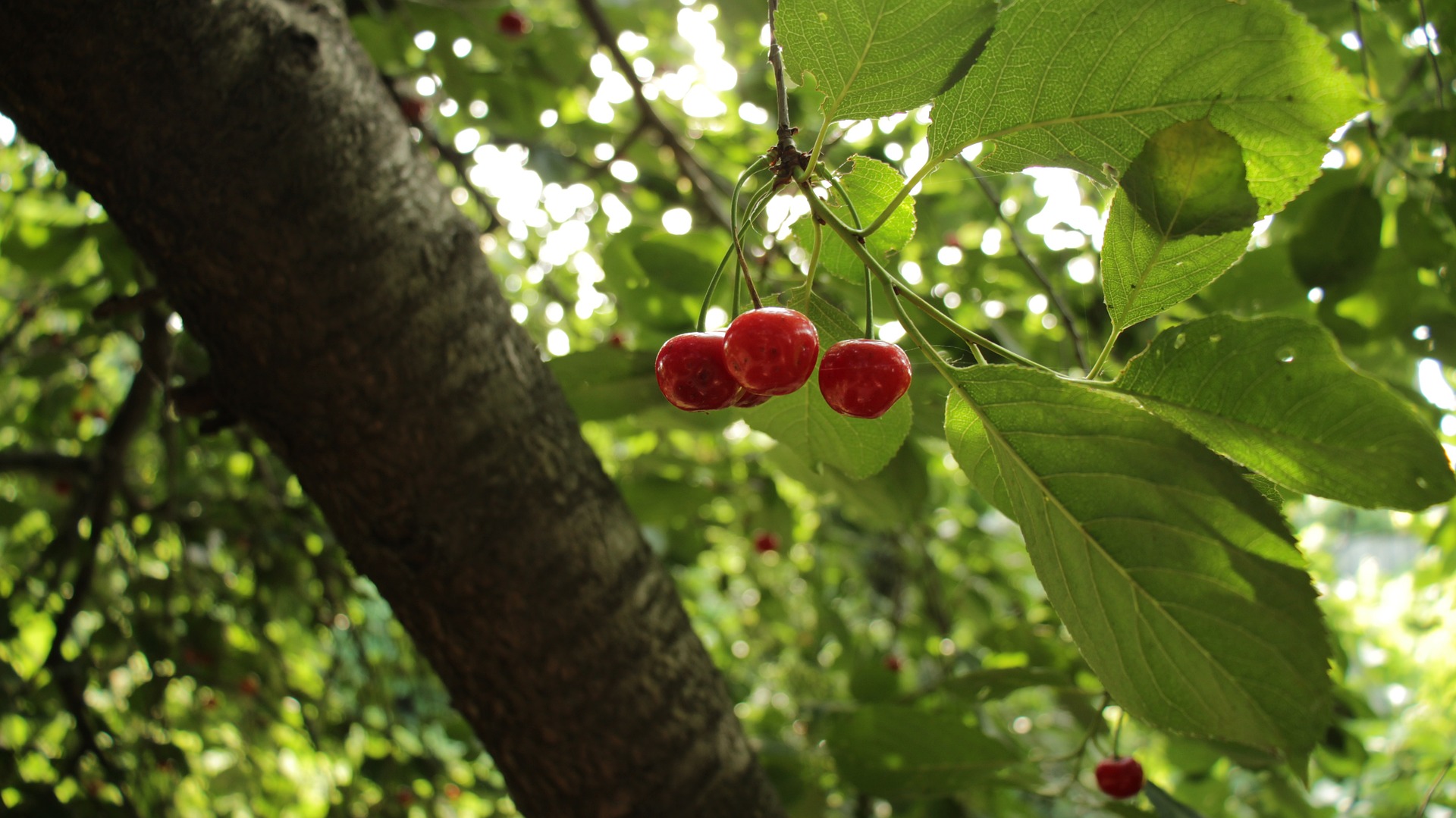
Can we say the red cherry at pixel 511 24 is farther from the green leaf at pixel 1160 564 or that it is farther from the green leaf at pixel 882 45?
the green leaf at pixel 1160 564

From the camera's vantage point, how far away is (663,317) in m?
1.79

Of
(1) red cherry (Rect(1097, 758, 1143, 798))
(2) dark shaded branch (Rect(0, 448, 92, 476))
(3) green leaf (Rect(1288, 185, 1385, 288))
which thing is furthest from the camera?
(2) dark shaded branch (Rect(0, 448, 92, 476))

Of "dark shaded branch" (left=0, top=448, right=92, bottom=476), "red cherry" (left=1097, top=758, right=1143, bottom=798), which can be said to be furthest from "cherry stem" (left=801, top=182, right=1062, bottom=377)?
"dark shaded branch" (left=0, top=448, right=92, bottom=476)

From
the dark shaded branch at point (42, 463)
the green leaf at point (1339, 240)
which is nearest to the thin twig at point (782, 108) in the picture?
the green leaf at point (1339, 240)

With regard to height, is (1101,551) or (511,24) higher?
(511,24)

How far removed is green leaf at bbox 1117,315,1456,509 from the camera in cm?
63

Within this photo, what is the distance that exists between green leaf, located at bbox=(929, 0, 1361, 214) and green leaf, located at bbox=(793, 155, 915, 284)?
0.41ft

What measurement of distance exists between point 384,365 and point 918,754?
1.15 metres

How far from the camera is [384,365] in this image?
1.24 metres

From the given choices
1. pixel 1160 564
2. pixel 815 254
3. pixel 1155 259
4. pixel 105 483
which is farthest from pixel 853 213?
pixel 105 483

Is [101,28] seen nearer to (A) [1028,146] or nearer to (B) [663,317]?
(B) [663,317]

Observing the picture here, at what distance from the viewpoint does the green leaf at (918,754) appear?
1502mm

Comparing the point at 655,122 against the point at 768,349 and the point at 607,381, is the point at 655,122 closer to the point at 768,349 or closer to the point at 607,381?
the point at 607,381

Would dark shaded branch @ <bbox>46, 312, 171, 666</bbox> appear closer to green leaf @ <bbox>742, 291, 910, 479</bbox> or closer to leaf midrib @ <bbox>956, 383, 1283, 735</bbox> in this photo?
green leaf @ <bbox>742, 291, 910, 479</bbox>
